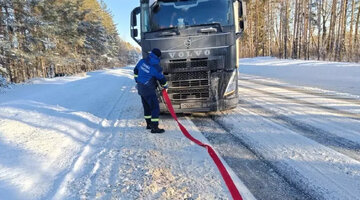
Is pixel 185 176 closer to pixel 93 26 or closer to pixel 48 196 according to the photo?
pixel 48 196

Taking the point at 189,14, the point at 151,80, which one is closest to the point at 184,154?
the point at 151,80

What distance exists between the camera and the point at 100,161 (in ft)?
11.5

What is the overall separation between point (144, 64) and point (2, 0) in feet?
52.7

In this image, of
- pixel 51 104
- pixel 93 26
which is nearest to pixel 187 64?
pixel 51 104

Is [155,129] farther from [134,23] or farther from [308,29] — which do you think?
[308,29]

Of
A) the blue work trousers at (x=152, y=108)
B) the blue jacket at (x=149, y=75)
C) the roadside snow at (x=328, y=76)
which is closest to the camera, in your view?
the blue jacket at (x=149, y=75)

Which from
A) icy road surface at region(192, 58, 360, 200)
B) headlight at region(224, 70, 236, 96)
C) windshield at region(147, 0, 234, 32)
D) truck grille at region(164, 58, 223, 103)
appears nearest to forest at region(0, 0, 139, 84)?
windshield at region(147, 0, 234, 32)

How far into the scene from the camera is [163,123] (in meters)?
5.49

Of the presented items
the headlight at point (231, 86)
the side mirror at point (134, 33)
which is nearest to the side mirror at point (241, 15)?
the headlight at point (231, 86)

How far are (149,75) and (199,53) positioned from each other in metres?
1.29

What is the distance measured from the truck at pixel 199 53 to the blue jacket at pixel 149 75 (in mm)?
583

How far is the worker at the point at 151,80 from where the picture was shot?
471cm

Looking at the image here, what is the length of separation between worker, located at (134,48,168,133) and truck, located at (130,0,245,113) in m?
0.59

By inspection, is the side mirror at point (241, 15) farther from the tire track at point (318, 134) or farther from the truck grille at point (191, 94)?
the tire track at point (318, 134)
